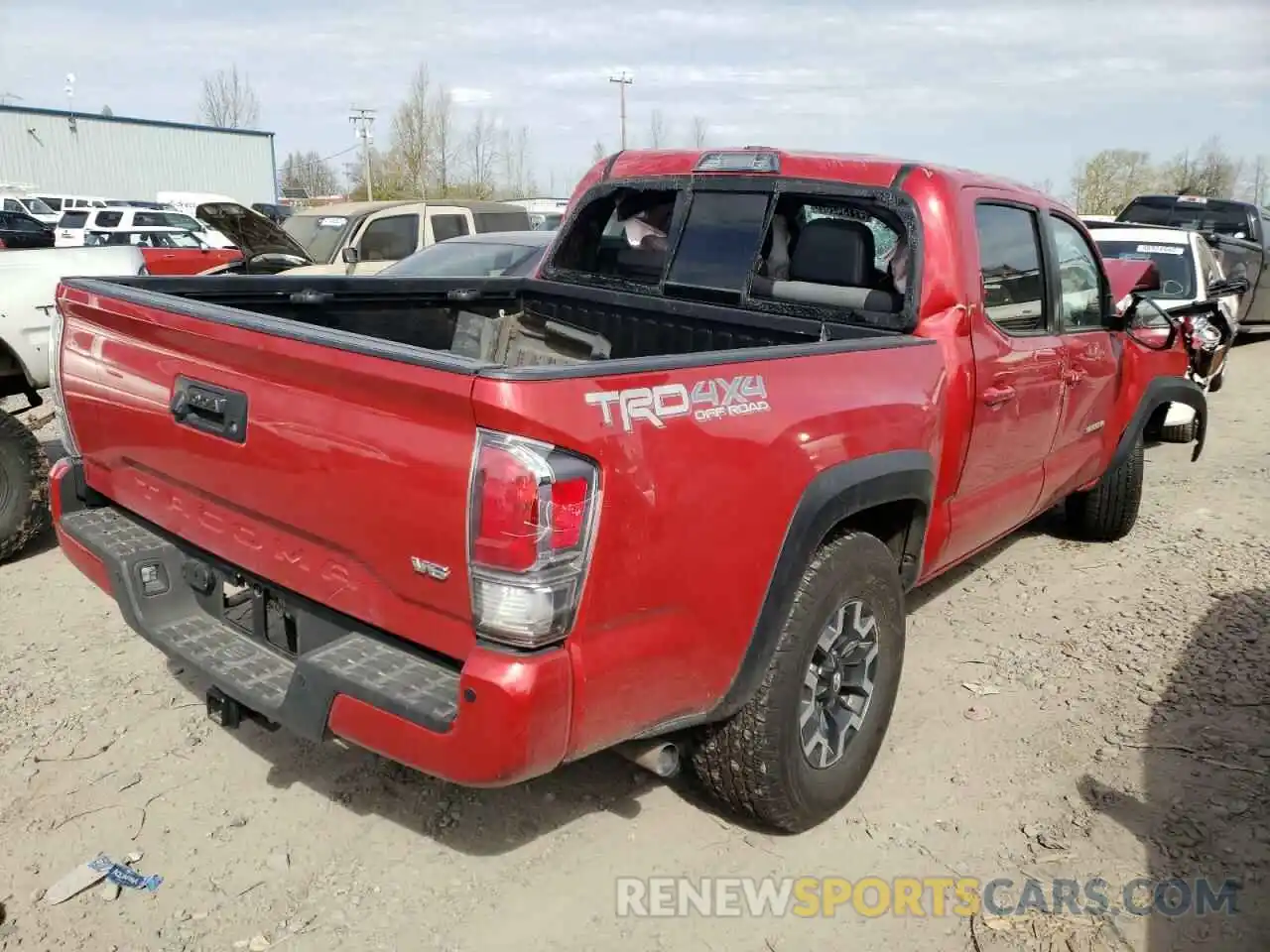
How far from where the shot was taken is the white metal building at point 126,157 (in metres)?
41.5

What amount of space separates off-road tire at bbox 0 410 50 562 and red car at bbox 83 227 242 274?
1140 centimetres

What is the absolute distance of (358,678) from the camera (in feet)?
7.43

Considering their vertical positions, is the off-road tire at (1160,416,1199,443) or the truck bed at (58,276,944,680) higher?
the truck bed at (58,276,944,680)

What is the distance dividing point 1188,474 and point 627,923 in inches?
256

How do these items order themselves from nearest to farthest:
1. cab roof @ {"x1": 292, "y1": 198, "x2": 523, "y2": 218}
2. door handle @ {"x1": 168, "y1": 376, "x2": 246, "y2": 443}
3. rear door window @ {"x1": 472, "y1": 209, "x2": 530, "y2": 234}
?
door handle @ {"x1": 168, "y1": 376, "x2": 246, "y2": 443}
cab roof @ {"x1": 292, "y1": 198, "x2": 523, "y2": 218}
rear door window @ {"x1": 472, "y1": 209, "x2": 530, "y2": 234}

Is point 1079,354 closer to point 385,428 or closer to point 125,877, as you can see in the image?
point 385,428

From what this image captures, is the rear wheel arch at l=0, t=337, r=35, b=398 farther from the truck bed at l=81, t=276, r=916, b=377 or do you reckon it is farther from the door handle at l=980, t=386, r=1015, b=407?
the door handle at l=980, t=386, r=1015, b=407

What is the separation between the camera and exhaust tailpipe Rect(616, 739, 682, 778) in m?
2.61

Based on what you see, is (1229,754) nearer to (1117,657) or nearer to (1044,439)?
(1117,657)

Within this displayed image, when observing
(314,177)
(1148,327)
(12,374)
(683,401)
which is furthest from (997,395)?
(314,177)

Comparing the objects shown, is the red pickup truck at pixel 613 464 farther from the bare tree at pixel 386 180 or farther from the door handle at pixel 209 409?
the bare tree at pixel 386 180

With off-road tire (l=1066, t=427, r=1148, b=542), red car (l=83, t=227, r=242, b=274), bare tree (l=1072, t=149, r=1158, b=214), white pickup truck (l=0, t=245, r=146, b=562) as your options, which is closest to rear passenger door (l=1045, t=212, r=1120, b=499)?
off-road tire (l=1066, t=427, r=1148, b=542)

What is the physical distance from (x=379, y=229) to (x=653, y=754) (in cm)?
1021

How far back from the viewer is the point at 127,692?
375cm
